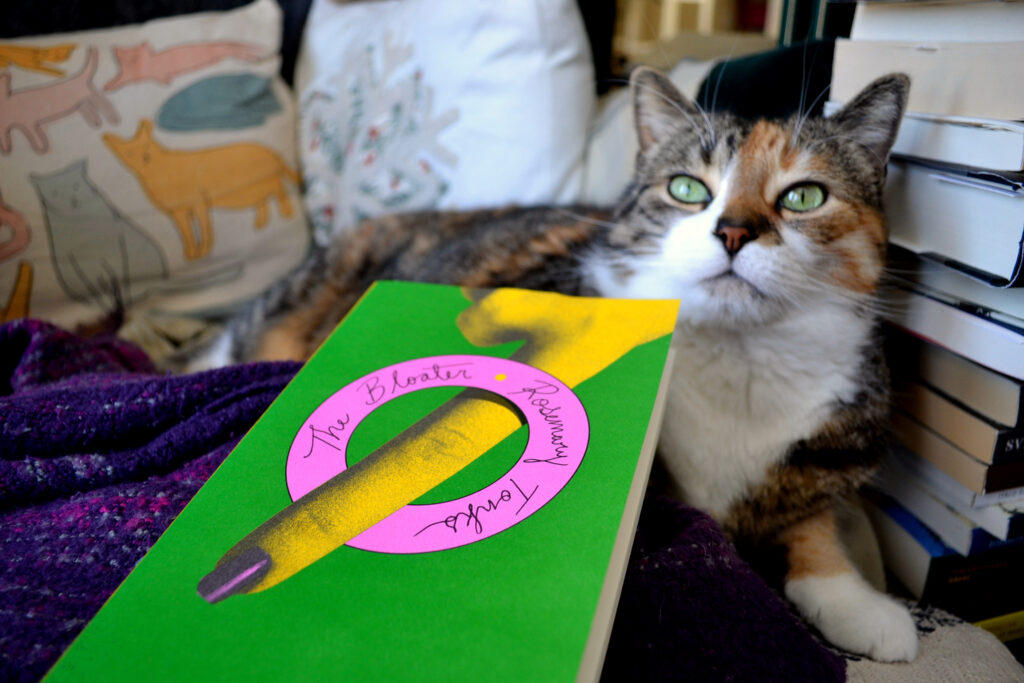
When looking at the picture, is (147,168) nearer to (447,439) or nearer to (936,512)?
(447,439)

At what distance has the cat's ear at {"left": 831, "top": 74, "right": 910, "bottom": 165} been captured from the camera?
2.09ft

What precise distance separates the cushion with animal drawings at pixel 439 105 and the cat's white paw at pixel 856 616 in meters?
0.75

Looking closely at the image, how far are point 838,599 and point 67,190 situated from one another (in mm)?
1255

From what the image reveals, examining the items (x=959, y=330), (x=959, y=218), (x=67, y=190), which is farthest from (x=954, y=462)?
(x=67, y=190)

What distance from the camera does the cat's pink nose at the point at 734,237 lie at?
618 millimetres

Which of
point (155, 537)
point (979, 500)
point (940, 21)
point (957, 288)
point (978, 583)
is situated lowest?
point (978, 583)

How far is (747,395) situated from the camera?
0.69 meters

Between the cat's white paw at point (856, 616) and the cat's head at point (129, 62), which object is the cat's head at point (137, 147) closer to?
the cat's head at point (129, 62)

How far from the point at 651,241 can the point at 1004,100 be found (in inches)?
13.6

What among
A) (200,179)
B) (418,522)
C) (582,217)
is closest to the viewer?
(418,522)

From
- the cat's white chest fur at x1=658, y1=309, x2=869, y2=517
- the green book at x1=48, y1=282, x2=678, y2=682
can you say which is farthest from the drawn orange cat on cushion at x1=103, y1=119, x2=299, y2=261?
the cat's white chest fur at x1=658, y1=309, x2=869, y2=517

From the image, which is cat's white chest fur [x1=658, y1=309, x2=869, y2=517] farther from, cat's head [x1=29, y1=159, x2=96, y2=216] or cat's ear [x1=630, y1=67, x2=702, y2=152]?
cat's head [x1=29, y1=159, x2=96, y2=216]

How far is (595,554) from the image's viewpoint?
1.23 ft

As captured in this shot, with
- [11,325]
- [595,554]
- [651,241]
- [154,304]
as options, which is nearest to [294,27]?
[154,304]
